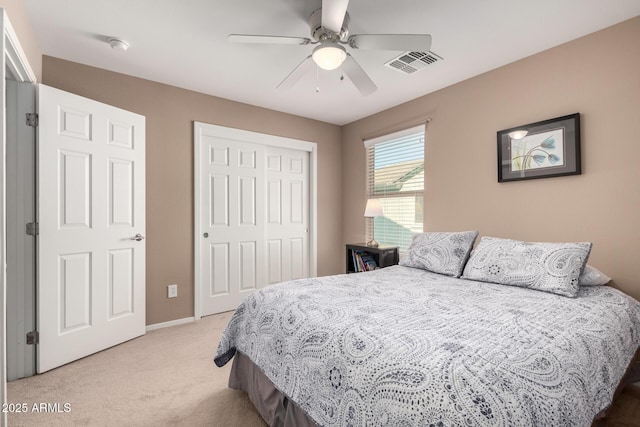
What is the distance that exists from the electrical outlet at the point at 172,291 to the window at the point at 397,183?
2.36m

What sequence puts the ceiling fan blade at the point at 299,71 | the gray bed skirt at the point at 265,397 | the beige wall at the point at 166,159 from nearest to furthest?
the gray bed skirt at the point at 265,397, the ceiling fan blade at the point at 299,71, the beige wall at the point at 166,159

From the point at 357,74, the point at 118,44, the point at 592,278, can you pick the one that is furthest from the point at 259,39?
the point at 592,278

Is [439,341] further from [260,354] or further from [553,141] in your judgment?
[553,141]

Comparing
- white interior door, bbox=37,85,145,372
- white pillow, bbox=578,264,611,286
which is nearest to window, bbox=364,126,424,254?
white pillow, bbox=578,264,611,286

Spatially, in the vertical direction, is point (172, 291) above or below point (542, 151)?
below

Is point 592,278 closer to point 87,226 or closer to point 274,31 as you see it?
point 274,31

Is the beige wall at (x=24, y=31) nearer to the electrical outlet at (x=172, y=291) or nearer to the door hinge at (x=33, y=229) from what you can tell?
the door hinge at (x=33, y=229)

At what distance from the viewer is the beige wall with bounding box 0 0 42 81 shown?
169 centimetres

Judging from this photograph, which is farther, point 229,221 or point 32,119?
point 229,221

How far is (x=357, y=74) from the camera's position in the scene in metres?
2.13

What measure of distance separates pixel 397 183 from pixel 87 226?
3.07m

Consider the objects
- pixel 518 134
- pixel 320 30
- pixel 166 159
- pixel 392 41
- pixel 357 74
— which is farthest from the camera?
pixel 166 159

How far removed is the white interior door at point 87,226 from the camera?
7.22 ft

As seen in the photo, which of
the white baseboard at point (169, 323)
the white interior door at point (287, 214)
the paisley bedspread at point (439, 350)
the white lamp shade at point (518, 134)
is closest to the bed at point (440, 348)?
the paisley bedspread at point (439, 350)
